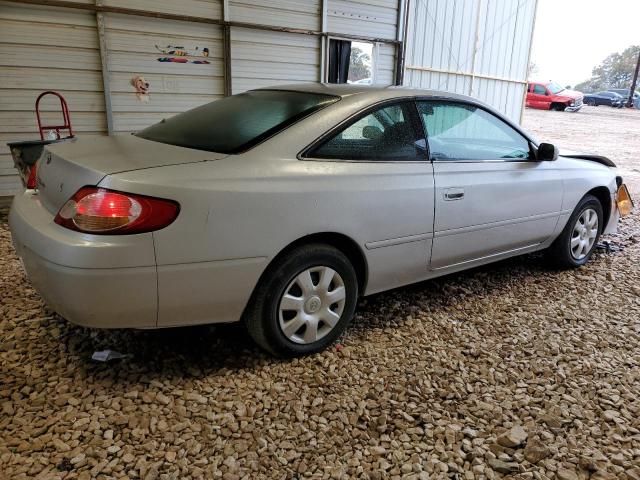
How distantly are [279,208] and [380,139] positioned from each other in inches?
33.9

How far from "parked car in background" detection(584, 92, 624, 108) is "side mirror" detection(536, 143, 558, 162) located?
36718 mm

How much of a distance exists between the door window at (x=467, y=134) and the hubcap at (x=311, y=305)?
41.3 inches

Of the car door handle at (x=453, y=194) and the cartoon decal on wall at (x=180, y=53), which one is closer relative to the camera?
the car door handle at (x=453, y=194)

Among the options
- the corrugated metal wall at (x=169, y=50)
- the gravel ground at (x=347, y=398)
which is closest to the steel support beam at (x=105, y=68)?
the corrugated metal wall at (x=169, y=50)

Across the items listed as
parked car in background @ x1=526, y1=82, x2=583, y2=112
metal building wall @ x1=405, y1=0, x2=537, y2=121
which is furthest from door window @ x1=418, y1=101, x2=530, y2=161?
parked car in background @ x1=526, y1=82, x2=583, y2=112

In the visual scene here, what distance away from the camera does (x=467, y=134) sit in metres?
3.46

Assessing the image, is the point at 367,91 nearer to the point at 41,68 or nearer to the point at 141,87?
the point at 141,87

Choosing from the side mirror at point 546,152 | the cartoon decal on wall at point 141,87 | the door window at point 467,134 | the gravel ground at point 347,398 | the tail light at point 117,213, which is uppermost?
the cartoon decal on wall at point 141,87

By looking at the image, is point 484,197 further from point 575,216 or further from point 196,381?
point 196,381

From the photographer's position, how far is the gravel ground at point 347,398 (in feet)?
6.76

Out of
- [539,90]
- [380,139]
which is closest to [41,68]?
[380,139]

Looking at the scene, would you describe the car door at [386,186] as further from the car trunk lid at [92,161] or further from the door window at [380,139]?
the car trunk lid at [92,161]

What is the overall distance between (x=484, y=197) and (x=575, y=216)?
54.2 inches

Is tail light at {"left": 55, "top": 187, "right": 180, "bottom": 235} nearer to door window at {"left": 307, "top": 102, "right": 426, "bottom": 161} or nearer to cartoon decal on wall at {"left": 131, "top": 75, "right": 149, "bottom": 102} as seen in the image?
door window at {"left": 307, "top": 102, "right": 426, "bottom": 161}
